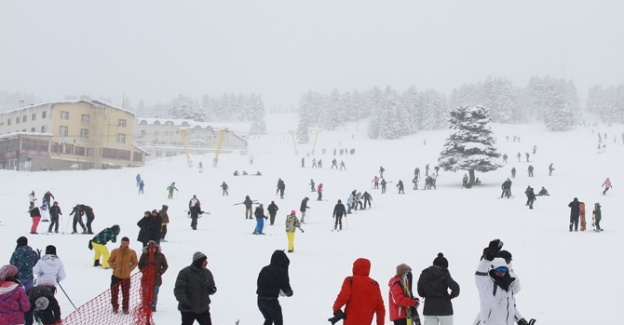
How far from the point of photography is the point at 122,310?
9.48 metres

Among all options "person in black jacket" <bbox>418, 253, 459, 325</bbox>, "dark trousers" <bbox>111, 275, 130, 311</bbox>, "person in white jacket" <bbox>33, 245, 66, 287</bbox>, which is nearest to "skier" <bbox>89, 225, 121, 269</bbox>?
"dark trousers" <bbox>111, 275, 130, 311</bbox>

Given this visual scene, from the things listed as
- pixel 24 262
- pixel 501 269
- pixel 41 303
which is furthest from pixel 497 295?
pixel 24 262

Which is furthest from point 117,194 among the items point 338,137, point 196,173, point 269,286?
point 338,137

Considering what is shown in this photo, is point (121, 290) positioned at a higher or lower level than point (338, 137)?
lower

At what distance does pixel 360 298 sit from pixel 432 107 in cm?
10747

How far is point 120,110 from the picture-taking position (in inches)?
2601

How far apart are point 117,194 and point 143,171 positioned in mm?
15153

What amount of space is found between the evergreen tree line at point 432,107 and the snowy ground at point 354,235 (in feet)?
144

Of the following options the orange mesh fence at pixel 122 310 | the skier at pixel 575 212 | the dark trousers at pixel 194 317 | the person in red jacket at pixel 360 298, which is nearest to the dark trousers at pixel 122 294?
the orange mesh fence at pixel 122 310

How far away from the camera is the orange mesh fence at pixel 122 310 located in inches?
335

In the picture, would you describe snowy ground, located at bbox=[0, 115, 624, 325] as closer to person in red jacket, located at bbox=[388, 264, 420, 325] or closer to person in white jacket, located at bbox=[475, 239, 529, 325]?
person in red jacket, located at bbox=[388, 264, 420, 325]

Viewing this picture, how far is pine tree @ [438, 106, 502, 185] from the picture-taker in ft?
143

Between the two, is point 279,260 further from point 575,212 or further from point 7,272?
point 575,212

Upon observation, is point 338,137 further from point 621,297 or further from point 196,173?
point 621,297
